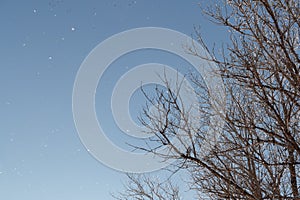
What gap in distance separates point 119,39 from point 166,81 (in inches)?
121

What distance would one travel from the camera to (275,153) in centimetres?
342

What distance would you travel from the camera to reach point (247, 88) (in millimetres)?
3041

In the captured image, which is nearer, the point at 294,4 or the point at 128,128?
the point at 294,4

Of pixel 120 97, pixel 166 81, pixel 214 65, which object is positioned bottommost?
pixel 166 81

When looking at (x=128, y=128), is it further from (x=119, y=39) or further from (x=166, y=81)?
(x=119, y=39)

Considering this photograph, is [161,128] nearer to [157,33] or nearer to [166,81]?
[166,81]

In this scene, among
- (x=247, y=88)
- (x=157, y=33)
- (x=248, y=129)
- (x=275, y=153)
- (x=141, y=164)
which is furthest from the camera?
(x=157, y=33)

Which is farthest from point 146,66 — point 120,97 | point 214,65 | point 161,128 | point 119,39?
point 161,128

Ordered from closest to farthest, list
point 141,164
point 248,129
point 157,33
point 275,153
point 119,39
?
point 248,129
point 275,153
point 141,164
point 157,33
point 119,39

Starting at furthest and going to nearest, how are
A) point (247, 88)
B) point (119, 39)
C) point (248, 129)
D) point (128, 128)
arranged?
point (119, 39) < point (128, 128) < point (247, 88) < point (248, 129)

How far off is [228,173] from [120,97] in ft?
7.29

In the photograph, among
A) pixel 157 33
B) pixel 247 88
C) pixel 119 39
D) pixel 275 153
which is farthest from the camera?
pixel 119 39

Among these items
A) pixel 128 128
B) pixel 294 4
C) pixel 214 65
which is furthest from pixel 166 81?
pixel 128 128

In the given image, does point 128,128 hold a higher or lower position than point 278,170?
higher
